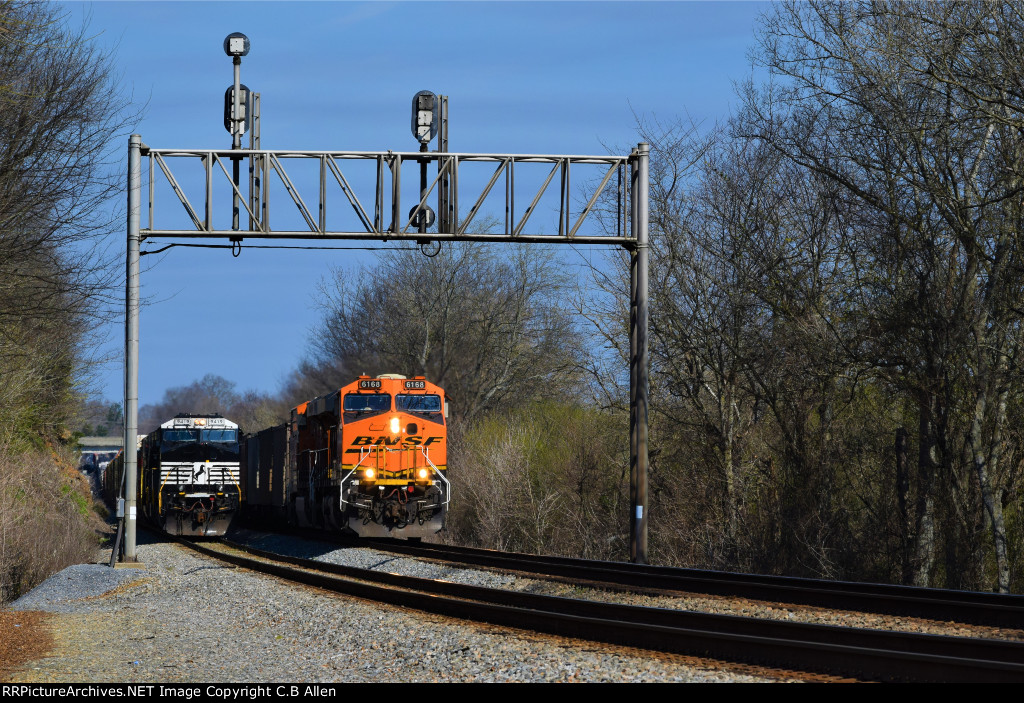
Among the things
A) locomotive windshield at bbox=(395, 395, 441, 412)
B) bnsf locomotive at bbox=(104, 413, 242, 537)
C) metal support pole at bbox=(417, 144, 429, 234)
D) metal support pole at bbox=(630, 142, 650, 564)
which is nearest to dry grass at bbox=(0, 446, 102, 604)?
bnsf locomotive at bbox=(104, 413, 242, 537)

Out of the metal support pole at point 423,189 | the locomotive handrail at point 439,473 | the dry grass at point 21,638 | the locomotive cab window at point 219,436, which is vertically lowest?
Answer: the dry grass at point 21,638

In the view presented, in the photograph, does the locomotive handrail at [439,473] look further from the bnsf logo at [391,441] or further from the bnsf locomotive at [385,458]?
the bnsf logo at [391,441]

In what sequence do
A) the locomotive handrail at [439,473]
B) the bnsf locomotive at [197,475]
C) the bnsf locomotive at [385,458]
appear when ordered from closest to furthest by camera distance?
the bnsf locomotive at [385,458] < the locomotive handrail at [439,473] < the bnsf locomotive at [197,475]

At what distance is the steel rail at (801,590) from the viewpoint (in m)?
12.4

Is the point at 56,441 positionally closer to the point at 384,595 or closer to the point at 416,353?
the point at 416,353

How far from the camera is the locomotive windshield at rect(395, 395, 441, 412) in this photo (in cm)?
2519

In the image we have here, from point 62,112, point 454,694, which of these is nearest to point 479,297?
point 62,112

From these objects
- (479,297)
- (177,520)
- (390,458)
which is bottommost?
(177,520)

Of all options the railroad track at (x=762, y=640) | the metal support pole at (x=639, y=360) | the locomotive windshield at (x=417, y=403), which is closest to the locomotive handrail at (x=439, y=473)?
the locomotive windshield at (x=417, y=403)

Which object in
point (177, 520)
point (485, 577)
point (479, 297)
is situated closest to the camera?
point (485, 577)

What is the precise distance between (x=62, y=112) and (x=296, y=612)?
1265 centimetres

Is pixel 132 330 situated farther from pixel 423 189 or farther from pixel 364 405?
pixel 423 189

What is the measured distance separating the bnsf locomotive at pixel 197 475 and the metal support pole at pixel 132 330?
388 inches

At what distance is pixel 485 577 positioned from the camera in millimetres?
18438
